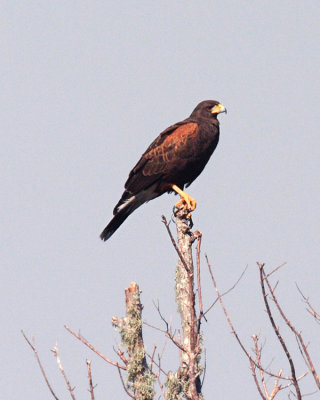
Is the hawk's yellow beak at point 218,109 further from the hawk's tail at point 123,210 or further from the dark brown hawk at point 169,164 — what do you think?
the hawk's tail at point 123,210

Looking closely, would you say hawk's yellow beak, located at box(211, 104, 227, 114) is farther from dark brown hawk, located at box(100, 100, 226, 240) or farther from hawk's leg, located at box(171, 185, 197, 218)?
hawk's leg, located at box(171, 185, 197, 218)

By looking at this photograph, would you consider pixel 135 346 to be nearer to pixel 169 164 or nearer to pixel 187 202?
pixel 187 202

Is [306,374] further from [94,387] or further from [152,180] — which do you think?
[152,180]

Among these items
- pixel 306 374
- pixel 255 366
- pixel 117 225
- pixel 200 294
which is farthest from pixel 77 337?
pixel 117 225

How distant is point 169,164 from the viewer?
1063 centimetres

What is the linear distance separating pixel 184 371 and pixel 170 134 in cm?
488

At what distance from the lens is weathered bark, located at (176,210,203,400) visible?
593 cm

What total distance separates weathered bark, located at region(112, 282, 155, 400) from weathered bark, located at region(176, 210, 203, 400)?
12.4 inches

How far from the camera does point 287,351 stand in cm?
496

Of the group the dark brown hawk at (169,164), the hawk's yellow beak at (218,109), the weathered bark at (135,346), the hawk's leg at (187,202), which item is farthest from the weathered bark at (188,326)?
the hawk's yellow beak at (218,109)

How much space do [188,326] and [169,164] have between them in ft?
14.2

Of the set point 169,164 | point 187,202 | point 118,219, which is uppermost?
point 169,164

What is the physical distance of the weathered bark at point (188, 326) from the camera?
593cm

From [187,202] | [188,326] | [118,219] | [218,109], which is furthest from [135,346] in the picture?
[218,109]
